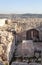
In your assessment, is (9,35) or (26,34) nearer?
(9,35)

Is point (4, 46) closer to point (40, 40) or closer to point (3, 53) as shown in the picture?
point (3, 53)

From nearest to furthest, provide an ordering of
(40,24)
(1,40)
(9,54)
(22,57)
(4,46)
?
1. (9,54)
2. (22,57)
3. (4,46)
4. (1,40)
5. (40,24)

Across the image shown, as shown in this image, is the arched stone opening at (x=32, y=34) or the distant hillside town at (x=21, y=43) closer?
the distant hillside town at (x=21, y=43)

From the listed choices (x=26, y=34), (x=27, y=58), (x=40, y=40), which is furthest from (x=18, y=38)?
(x=27, y=58)

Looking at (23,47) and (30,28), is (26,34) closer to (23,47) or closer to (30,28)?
(30,28)

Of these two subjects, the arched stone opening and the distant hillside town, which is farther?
the arched stone opening

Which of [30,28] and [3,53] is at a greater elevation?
[30,28]

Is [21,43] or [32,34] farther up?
[32,34]

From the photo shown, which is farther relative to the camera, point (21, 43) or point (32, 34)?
point (32, 34)

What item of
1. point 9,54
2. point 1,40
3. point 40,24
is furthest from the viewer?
point 40,24
